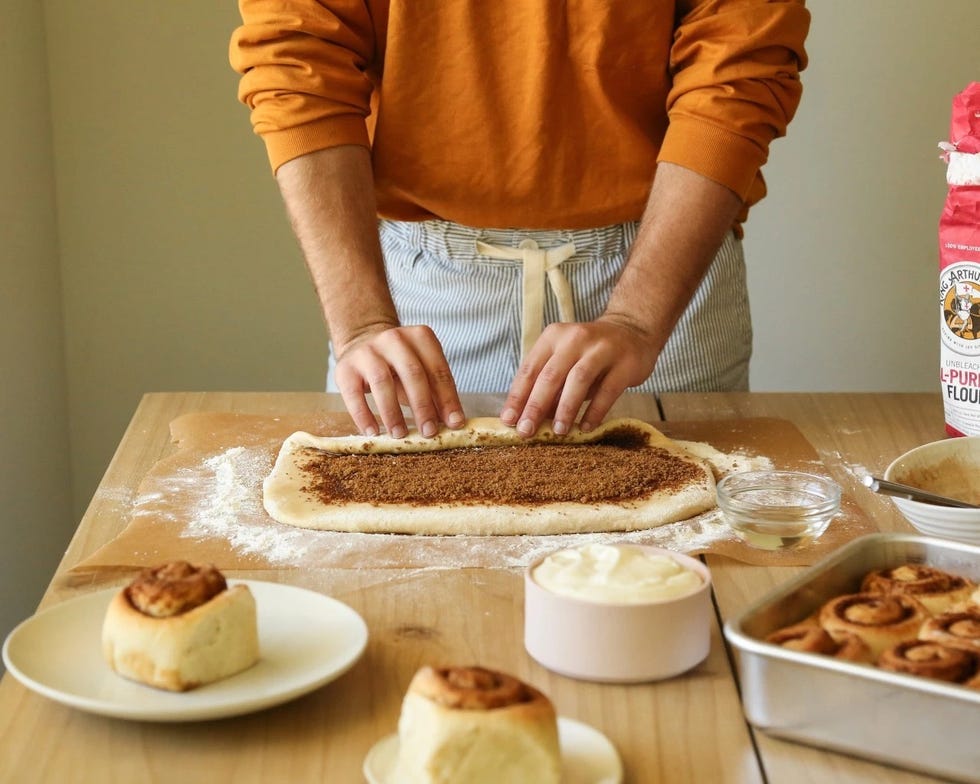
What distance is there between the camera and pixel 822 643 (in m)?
0.84

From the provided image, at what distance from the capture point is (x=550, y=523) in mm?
1317

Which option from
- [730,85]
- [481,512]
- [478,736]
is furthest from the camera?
[730,85]

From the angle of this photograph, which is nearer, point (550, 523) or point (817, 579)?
point (817, 579)

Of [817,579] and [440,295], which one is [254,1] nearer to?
[440,295]

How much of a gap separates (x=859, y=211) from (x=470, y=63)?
5.12 ft

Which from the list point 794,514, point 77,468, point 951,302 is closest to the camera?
point 794,514

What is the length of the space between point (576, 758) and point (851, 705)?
18cm

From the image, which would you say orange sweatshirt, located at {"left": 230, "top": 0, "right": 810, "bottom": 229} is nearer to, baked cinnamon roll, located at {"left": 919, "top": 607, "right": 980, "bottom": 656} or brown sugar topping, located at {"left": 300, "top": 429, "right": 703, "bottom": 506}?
brown sugar topping, located at {"left": 300, "top": 429, "right": 703, "bottom": 506}

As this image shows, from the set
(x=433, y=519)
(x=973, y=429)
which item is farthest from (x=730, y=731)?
(x=973, y=429)

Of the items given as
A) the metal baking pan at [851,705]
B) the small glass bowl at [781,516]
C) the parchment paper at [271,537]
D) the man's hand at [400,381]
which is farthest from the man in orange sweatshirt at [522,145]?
the metal baking pan at [851,705]

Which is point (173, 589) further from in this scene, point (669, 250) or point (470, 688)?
point (669, 250)

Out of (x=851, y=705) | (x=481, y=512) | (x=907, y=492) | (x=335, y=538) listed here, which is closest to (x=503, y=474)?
(x=481, y=512)

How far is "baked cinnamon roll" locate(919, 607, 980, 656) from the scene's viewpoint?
85 cm

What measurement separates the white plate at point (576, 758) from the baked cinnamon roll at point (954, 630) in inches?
9.4
